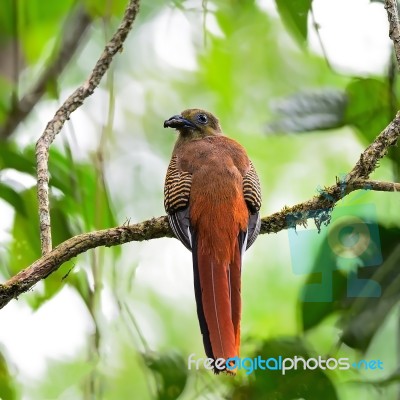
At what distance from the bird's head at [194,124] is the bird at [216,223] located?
1.49 feet

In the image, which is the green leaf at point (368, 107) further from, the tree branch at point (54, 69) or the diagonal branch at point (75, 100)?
the tree branch at point (54, 69)

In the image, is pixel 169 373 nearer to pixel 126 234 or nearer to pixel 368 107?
pixel 126 234

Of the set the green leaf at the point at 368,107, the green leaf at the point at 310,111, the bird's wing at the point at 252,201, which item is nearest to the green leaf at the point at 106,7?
the green leaf at the point at 310,111

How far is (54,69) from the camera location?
16.5 ft

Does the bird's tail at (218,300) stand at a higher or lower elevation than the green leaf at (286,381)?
higher

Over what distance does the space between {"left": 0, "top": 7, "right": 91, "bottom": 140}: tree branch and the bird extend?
54.3 inches

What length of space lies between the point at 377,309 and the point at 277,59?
552 centimetres

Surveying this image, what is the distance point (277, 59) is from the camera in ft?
26.8

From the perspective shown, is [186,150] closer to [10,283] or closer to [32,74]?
[10,283]

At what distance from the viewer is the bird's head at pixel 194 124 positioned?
13.3 ft

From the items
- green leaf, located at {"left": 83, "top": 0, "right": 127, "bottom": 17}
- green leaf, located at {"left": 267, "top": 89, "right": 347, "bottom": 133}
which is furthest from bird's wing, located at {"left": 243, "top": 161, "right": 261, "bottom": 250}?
green leaf, located at {"left": 83, "top": 0, "right": 127, "bottom": 17}

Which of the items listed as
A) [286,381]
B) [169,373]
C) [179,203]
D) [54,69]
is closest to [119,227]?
[179,203]

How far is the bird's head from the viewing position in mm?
4047

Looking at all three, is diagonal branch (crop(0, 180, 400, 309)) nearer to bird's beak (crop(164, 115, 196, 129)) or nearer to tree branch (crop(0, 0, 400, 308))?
tree branch (crop(0, 0, 400, 308))
